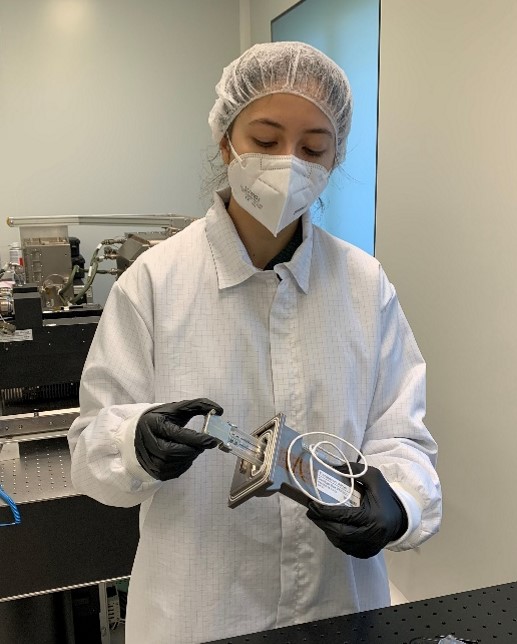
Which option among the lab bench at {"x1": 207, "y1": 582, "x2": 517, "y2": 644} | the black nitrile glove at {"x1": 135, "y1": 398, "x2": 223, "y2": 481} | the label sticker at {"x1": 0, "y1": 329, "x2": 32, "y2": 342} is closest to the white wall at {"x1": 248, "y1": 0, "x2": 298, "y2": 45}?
the label sticker at {"x1": 0, "y1": 329, "x2": 32, "y2": 342}

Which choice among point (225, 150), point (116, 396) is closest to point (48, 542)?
point (116, 396)

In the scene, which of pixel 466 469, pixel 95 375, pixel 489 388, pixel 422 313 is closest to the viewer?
pixel 95 375

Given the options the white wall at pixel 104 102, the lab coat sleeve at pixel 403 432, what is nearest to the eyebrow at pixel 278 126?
the lab coat sleeve at pixel 403 432

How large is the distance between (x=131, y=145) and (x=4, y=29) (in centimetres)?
90

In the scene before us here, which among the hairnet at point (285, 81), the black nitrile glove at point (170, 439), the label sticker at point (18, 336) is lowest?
the label sticker at point (18, 336)

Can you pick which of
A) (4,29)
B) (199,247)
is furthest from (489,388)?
(4,29)

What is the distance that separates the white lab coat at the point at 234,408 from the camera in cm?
91

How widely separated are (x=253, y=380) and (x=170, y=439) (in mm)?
190

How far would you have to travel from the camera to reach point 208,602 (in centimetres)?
92

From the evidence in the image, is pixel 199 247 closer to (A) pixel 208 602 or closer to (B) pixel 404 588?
(A) pixel 208 602

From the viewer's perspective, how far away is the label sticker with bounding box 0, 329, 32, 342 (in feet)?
4.86

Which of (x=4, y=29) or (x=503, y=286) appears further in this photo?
(x=4, y=29)

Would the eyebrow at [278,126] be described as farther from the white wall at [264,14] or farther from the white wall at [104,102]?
the white wall at [104,102]

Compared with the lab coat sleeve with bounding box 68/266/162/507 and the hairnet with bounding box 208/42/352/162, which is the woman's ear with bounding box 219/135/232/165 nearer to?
the hairnet with bounding box 208/42/352/162
